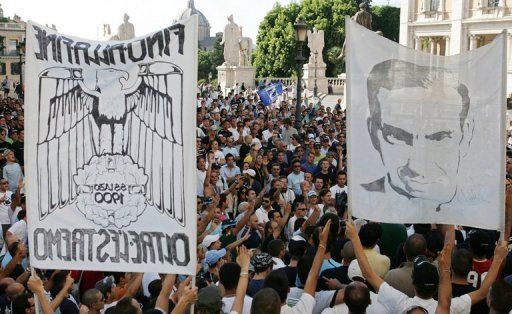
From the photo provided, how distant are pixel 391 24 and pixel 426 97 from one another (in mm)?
66147

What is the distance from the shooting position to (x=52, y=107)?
4.76 metres

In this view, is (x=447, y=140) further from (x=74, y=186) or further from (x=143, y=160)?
(x=74, y=186)

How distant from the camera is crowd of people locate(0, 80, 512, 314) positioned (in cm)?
444

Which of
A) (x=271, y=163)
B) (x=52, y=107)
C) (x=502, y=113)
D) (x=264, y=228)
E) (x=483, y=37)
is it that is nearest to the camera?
(x=52, y=107)

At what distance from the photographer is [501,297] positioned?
4.23 metres

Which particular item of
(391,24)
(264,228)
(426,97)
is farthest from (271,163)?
(391,24)

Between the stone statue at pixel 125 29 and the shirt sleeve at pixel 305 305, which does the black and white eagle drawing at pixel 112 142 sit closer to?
the shirt sleeve at pixel 305 305

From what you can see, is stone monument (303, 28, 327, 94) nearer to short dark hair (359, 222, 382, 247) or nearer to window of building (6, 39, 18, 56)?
short dark hair (359, 222, 382, 247)

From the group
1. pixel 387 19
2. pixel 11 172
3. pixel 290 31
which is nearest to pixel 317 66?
pixel 290 31

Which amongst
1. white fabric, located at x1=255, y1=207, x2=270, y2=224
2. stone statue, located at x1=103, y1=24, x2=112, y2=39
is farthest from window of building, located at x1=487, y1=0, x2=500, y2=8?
white fabric, located at x1=255, y1=207, x2=270, y2=224

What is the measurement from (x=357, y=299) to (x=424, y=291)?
53 cm

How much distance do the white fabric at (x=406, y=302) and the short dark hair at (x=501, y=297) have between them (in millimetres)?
279

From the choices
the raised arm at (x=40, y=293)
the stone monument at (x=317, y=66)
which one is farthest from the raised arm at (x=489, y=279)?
the stone monument at (x=317, y=66)

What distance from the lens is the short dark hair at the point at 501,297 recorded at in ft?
13.8
